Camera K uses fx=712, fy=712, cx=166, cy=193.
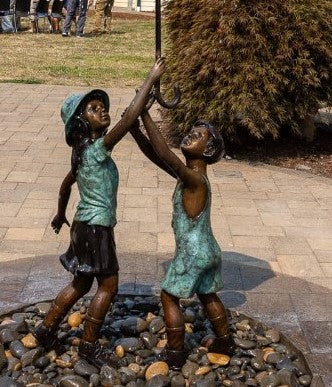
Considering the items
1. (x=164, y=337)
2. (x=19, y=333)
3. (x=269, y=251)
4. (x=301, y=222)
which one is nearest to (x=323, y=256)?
(x=269, y=251)

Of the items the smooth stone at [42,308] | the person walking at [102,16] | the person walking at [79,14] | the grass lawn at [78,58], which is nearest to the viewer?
the smooth stone at [42,308]

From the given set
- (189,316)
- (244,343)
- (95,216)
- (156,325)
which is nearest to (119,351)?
(156,325)

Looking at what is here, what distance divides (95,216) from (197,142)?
0.63 meters

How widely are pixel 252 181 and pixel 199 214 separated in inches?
173

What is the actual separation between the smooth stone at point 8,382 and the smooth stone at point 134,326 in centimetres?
75

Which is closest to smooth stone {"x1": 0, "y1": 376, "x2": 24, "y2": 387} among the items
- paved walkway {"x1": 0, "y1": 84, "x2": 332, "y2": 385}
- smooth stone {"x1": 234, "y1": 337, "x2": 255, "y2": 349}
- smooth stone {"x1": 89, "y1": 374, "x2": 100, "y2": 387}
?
smooth stone {"x1": 89, "y1": 374, "x2": 100, "y2": 387}

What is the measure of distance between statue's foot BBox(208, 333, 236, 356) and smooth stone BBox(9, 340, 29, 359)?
1.03 metres

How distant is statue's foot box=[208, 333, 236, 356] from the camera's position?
3.83 meters

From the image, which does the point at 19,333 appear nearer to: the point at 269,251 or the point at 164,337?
the point at 164,337

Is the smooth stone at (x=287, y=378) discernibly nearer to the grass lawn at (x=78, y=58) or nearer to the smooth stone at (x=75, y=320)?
the smooth stone at (x=75, y=320)

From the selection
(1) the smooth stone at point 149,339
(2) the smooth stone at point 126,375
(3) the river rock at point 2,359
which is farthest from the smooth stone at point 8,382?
(1) the smooth stone at point 149,339

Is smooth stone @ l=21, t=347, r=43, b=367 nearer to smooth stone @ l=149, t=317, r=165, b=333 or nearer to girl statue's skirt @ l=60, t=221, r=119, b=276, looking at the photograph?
girl statue's skirt @ l=60, t=221, r=119, b=276

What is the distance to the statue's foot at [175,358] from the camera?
3.70 metres

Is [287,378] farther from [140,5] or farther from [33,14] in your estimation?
[140,5]
